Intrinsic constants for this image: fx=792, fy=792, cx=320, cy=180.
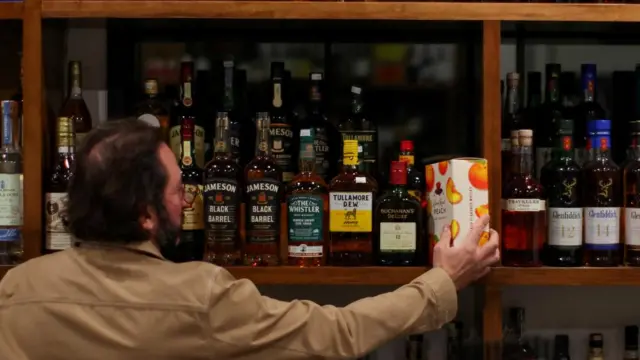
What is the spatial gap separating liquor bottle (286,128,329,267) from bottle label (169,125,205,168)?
241mm

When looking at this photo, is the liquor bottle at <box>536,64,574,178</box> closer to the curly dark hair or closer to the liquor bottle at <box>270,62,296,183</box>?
the liquor bottle at <box>270,62,296,183</box>

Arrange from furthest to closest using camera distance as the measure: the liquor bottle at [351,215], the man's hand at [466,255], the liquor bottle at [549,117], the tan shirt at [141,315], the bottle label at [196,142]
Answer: the liquor bottle at [549,117] < the bottle label at [196,142] < the liquor bottle at [351,215] < the man's hand at [466,255] < the tan shirt at [141,315]

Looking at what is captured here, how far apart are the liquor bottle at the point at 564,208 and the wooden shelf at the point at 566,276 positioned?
0.15 ft

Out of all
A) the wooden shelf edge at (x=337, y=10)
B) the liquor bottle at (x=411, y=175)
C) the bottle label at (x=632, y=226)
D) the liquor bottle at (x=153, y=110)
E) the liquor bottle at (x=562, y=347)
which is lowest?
the liquor bottle at (x=562, y=347)

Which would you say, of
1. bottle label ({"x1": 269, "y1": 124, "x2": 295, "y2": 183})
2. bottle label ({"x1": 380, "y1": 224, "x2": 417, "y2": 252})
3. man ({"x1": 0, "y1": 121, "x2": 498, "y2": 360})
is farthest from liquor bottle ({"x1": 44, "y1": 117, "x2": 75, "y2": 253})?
bottle label ({"x1": 380, "y1": 224, "x2": 417, "y2": 252})

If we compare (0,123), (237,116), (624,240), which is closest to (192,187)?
(237,116)

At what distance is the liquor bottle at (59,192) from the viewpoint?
1.56 metres

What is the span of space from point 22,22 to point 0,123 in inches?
8.3

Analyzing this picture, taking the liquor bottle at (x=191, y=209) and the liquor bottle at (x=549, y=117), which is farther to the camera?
the liquor bottle at (x=549, y=117)

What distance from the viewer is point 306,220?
5.08 feet

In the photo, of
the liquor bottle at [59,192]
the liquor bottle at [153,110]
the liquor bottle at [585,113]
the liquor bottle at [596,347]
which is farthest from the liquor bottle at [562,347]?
the liquor bottle at [59,192]

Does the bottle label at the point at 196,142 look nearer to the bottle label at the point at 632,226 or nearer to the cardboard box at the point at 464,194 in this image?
the cardboard box at the point at 464,194

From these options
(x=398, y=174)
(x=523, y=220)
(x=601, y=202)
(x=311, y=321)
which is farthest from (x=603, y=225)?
(x=311, y=321)

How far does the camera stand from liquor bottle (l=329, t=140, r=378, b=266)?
1.54 meters
